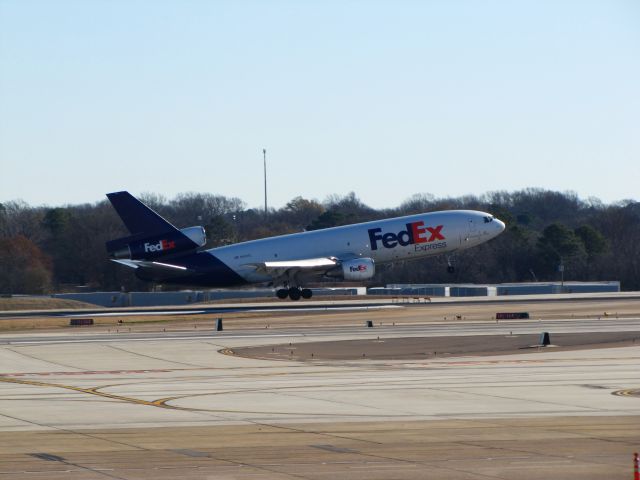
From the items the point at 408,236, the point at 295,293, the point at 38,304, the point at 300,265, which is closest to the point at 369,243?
the point at 408,236

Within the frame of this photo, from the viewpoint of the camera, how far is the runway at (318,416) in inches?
817

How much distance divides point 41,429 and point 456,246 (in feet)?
217

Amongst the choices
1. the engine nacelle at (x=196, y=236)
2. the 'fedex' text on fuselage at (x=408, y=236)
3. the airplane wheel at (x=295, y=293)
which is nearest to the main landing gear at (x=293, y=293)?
the airplane wheel at (x=295, y=293)

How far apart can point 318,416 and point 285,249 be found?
61065 mm

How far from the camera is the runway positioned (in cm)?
2075

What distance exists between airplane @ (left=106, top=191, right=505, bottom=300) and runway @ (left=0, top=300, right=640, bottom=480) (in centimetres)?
3764

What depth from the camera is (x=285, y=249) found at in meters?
88.5

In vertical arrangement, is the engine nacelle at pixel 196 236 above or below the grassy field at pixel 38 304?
above

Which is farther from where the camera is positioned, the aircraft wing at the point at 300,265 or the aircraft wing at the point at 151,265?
the aircraft wing at the point at 300,265

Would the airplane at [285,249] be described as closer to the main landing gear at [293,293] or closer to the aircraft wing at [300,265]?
the aircraft wing at [300,265]

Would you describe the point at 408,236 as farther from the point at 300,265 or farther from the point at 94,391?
the point at 94,391

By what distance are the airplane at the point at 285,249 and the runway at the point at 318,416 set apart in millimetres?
37643

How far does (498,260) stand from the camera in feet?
467

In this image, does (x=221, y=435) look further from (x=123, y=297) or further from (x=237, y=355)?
(x=123, y=297)
